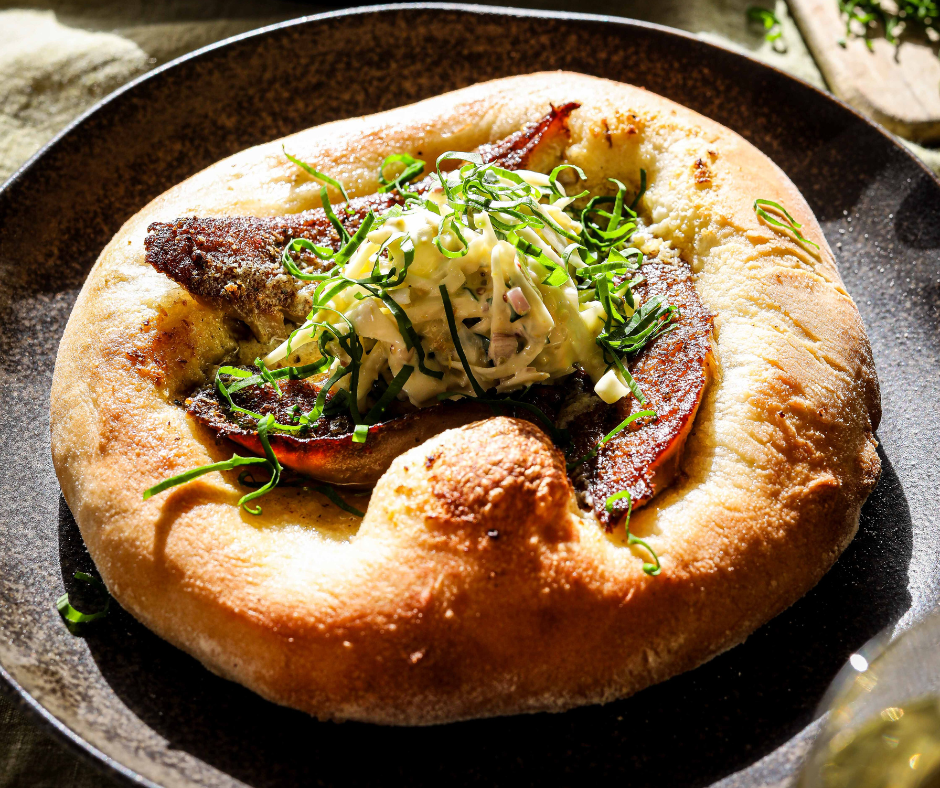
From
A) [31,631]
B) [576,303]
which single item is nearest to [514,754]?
[576,303]

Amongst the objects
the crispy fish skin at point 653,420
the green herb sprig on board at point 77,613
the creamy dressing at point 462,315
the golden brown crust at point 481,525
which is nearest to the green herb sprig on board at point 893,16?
the golden brown crust at point 481,525

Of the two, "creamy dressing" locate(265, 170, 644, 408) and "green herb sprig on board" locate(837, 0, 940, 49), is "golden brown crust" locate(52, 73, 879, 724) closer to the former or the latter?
"creamy dressing" locate(265, 170, 644, 408)

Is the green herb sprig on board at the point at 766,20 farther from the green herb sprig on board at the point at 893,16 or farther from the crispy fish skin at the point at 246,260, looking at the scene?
the crispy fish skin at the point at 246,260

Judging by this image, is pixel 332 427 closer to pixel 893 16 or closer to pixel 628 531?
pixel 628 531

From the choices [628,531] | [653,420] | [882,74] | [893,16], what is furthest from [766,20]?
[628,531]

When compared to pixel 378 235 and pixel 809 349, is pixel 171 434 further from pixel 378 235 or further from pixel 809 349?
pixel 809 349

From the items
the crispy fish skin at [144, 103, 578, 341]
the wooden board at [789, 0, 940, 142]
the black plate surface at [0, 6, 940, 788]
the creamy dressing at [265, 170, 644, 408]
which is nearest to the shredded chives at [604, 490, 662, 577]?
the creamy dressing at [265, 170, 644, 408]
